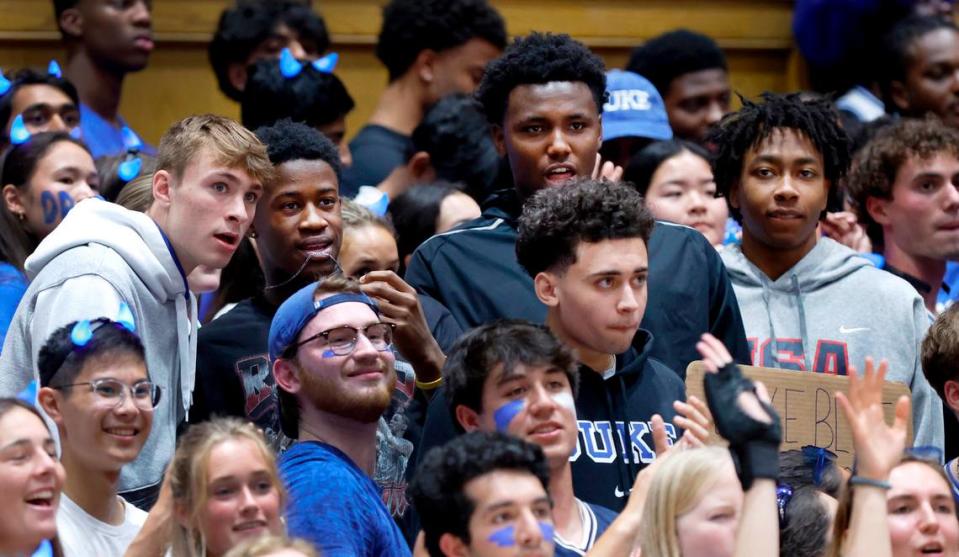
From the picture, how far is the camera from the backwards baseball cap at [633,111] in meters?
7.11

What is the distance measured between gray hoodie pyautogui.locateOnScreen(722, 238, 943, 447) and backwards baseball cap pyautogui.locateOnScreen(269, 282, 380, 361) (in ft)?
5.02

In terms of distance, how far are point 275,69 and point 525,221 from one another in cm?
220


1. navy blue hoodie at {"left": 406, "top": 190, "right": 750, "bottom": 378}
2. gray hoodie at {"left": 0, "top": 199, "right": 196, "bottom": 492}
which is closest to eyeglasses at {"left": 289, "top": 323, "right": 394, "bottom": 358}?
gray hoodie at {"left": 0, "top": 199, "right": 196, "bottom": 492}

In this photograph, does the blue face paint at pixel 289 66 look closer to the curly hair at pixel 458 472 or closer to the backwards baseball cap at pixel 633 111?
the backwards baseball cap at pixel 633 111

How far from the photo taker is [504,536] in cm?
396

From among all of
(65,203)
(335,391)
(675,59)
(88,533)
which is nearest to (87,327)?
(88,533)

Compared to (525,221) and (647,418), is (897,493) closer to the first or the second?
(647,418)

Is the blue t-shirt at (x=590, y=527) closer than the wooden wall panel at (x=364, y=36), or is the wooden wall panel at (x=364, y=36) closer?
the blue t-shirt at (x=590, y=527)

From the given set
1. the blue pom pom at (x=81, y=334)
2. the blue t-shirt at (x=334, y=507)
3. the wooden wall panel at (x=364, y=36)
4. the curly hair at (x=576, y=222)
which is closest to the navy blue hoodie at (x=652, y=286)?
the curly hair at (x=576, y=222)

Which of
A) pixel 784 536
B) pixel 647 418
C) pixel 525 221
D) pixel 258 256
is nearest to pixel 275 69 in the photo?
pixel 258 256

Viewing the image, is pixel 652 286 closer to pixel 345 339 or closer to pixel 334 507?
pixel 345 339

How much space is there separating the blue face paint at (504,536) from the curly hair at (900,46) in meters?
5.07

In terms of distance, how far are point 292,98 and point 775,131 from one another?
193 centimetres

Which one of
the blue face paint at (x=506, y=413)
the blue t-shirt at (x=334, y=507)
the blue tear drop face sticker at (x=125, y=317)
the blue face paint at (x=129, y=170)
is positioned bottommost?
the blue t-shirt at (x=334, y=507)
